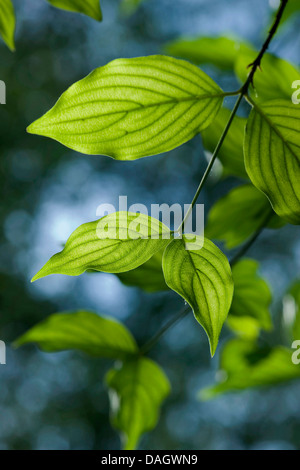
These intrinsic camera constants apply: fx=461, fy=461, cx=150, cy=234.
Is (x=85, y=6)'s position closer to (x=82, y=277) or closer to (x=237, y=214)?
(x=237, y=214)

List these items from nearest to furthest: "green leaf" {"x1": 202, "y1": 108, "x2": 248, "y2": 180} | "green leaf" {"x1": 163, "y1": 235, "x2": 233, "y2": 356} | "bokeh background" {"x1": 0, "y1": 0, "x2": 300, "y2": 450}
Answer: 1. "green leaf" {"x1": 163, "y1": 235, "x2": 233, "y2": 356}
2. "green leaf" {"x1": 202, "y1": 108, "x2": 248, "y2": 180}
3. "bokeh background" {"x1": 0, "y1": 0, "x2": 300, "y2": 450}

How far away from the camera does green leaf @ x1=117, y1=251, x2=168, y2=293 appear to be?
0.52 m

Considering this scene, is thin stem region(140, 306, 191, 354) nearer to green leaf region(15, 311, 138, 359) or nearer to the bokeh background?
green leaf region(15, 311, 138, 359)

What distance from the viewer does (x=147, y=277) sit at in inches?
20.8

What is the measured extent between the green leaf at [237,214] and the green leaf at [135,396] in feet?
0.65

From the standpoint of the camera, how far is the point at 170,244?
30cm

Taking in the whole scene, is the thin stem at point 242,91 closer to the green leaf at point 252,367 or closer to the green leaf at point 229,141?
the green leaf at point 229,141

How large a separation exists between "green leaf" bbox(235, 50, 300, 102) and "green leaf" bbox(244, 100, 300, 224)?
20cm

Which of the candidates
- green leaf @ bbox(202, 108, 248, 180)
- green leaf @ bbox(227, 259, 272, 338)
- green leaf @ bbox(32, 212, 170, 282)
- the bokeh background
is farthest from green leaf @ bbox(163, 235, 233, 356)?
the bokeh background

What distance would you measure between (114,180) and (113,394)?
385 cm

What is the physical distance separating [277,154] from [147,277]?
0.88 ft

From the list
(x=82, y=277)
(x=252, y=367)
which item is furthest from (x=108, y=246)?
(x=82, y=277)

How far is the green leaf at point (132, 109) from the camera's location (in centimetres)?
28
